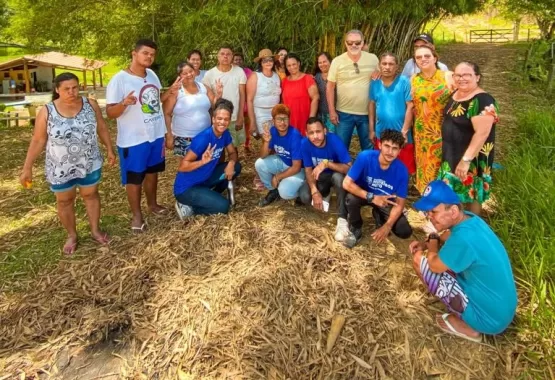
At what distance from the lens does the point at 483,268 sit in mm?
2023

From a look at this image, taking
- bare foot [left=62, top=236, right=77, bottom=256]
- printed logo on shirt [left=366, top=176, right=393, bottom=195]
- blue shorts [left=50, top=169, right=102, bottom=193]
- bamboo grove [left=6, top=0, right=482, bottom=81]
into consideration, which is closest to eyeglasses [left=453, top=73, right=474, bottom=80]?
printed logo on shirt [left=366, top=176, right=393, bottom=195]

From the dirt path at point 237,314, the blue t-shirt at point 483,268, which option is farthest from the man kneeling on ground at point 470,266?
the dirt path at point 237,314

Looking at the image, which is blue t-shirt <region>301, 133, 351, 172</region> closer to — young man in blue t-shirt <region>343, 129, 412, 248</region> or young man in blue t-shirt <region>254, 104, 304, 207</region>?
young man in blue t-shirt <region>254, 104, 304, 207</region>

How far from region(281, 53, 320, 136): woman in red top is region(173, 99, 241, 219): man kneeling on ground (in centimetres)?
67

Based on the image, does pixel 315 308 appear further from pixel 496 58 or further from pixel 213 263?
pixel 496 58

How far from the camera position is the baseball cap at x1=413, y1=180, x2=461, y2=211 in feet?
6.68

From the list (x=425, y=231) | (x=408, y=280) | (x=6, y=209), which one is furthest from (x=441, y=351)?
(x=6, y=209)

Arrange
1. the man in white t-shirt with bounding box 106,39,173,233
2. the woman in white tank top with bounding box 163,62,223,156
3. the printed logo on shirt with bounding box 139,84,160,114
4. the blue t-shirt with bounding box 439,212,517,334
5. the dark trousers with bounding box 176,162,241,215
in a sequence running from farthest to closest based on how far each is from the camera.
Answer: the woman in white tank top with bounding box 163,62,223,156 < the dark trousers with bounding box 176,162,241,215 < the printed logo on shirt with bounding box 139,84,160,114 < the man in white t-shirt with bounding box 106,39,173,233 < the blue t-shirt with bounding box 439,212,517,334

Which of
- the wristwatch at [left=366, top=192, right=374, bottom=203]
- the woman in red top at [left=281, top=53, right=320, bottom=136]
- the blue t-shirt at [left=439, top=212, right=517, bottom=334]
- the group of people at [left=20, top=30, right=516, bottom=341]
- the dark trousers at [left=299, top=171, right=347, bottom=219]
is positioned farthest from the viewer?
the woman in red top at [left=281, top=53, right=320, bottom=136]

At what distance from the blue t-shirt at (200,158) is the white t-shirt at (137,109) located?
0.33 m

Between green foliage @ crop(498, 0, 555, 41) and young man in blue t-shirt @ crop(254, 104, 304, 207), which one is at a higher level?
green foliage @ crop(498, 0, 555, 41)

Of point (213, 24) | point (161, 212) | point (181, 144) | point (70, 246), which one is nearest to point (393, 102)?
point (181, 144)

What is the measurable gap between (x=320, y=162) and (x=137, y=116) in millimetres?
1355

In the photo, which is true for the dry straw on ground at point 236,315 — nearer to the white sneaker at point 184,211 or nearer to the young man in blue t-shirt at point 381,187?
the young man in blue t-shirt at point 381,187
